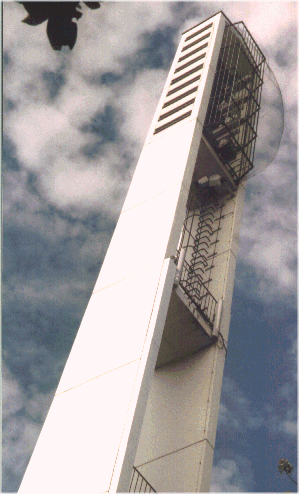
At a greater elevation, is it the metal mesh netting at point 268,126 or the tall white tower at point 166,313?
the metal mesh netting at point 268,126

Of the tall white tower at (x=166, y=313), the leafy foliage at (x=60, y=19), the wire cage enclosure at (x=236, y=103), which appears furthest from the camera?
the wire cage enclosure at (x=236, y=103)

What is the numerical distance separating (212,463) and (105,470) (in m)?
3.54

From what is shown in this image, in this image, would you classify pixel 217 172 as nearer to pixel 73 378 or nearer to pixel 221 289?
pixel 221 289

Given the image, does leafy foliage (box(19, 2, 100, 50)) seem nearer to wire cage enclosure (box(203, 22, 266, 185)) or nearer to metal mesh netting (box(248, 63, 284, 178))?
wire cage enclosure (box(203, 22, 266, 185))

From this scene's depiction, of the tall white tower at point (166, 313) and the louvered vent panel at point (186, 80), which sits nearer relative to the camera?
the tall white tower at point (166, 313)

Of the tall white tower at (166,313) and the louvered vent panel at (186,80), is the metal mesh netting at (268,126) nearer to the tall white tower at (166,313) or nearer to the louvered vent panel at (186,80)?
the tall white tower at (166,313)

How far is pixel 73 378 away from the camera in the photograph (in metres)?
14.5

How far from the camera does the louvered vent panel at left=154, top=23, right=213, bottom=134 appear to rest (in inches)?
842

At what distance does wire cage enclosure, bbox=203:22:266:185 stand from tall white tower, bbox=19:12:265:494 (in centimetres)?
5

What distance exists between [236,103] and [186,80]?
207 centimetres

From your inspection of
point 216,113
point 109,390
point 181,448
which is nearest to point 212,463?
point 181,448

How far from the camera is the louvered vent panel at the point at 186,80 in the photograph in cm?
2139

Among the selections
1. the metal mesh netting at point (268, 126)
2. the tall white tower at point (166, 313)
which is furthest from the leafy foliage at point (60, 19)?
the metal mesh netting at point (268, 126)

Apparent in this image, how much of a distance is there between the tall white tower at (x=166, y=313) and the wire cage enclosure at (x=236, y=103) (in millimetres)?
52
